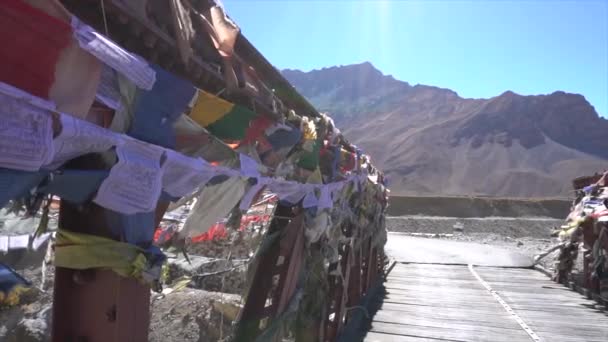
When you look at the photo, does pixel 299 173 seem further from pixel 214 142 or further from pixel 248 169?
pixel 214 142

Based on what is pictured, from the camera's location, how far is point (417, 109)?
114812 millimetres

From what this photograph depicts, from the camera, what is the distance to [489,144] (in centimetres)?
7988

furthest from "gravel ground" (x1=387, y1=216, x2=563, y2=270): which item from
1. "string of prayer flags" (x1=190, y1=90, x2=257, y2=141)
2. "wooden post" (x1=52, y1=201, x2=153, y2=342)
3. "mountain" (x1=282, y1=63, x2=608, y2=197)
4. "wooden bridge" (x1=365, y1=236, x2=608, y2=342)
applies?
"wooden post" (x1=52, y1=201, x2=153, y2=342)

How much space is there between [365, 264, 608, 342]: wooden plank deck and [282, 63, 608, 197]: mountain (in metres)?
49.5

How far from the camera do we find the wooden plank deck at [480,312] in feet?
18.8

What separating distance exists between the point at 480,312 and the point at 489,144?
78.5 m

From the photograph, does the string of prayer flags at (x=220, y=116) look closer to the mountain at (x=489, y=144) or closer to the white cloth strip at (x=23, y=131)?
the white cloth strip at (x=23, y=131)

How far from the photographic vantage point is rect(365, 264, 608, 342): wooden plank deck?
573 cm

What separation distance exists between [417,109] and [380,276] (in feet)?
359

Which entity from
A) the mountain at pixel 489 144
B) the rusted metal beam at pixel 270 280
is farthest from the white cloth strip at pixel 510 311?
the mountain at pixel 489 144

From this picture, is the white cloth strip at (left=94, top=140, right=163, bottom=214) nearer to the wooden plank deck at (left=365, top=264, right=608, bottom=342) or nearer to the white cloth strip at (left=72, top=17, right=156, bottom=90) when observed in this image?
the white cloth strip at (left=72, top=17, right=156, bottom=90)

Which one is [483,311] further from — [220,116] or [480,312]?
[220,116]

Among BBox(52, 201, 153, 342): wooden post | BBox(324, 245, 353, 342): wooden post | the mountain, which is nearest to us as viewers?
BBox(52, 201, 153, 342): wooden post

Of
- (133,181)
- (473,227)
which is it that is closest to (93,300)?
(133,181)
